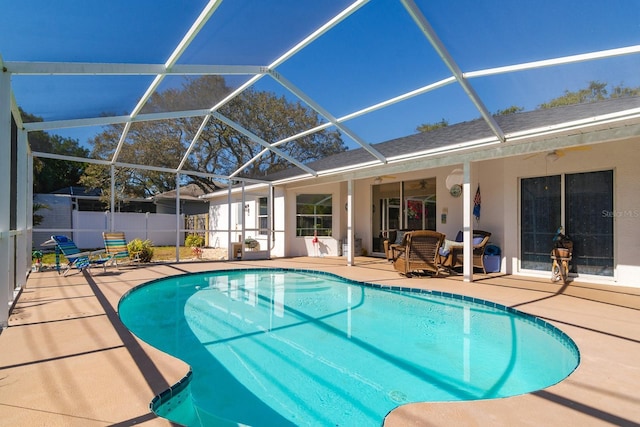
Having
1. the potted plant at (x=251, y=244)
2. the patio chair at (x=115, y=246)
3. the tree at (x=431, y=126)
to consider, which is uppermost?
the tree at (x=431, y=126)

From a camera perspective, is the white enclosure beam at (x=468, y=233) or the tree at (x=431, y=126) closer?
the white enclosure beam at (x=468, y=233)

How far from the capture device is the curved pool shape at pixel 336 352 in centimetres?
305

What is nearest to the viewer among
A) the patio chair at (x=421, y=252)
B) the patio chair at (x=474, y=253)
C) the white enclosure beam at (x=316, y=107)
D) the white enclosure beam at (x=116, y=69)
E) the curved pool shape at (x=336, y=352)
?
the curved pool shape at (x=336, y=352)

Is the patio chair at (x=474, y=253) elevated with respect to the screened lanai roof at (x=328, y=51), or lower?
lower

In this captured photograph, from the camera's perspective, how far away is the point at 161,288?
753cm

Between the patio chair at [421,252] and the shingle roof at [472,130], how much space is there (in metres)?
2.16

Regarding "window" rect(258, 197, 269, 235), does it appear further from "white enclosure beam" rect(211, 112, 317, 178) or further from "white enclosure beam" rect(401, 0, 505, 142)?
"white enclosure beam" rect(401, 0, 505, 142)

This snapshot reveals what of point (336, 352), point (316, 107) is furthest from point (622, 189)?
point (336, 352)

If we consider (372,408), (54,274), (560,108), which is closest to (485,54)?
(560,108)

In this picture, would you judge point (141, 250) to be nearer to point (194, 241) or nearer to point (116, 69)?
point (194, 241)

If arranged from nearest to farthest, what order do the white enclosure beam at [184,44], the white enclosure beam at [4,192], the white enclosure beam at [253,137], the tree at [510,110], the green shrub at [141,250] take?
1. the white enclosure beam at [4,192]
2. the white enclosure beam at [184,44]
3. the tree at [510,110]
4. the white enclosure beam at [253,137]
5. the green shrub at [141,250]

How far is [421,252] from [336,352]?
14.5 feet

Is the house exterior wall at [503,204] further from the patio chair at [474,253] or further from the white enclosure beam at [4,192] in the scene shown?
the white enclosure beam at [4,192]

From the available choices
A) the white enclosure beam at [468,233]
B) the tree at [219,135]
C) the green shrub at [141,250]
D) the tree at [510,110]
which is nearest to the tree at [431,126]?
the tree at [510,110]
